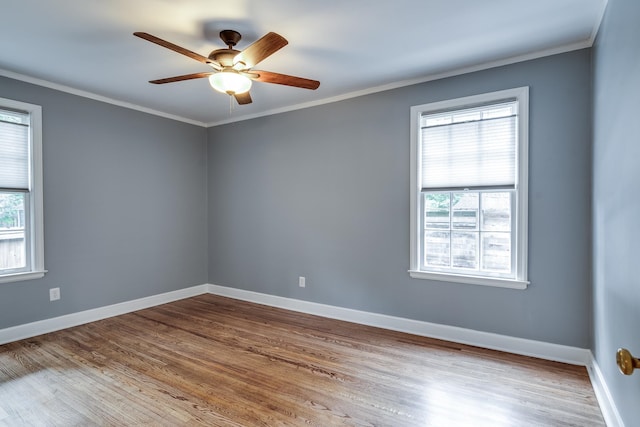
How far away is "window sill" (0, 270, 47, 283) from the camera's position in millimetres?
3160

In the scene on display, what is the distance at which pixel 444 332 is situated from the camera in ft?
10.6

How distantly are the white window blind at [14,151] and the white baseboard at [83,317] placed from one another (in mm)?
1357

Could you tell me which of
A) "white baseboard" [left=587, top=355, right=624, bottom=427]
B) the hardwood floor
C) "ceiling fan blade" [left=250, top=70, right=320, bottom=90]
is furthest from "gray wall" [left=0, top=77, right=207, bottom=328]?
"white baseboard" [left=587, top=355, right=624, bottom=427]

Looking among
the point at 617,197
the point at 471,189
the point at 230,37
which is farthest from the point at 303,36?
the point at 617,197

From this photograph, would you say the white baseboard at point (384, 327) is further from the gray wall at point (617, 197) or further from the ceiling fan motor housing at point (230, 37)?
the ceiling fan motor housing at point (230, 37)

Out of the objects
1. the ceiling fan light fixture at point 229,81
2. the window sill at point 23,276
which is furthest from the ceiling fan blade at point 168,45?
the window sill at point 23,276

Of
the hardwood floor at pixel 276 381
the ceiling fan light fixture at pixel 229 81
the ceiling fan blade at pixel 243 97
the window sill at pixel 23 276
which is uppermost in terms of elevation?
the ceiling fan blade at pixel 243 97

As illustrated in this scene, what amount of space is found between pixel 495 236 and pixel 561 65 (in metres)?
1.48

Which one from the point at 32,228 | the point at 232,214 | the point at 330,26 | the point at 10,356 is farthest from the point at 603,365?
the point at 32,228

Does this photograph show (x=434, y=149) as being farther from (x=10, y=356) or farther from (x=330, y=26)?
(x=10, y=356)

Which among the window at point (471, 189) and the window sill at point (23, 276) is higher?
the window at point (471, 189)

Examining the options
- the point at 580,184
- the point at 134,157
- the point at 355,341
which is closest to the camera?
the point at 580,184

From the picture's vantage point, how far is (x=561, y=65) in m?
2.71

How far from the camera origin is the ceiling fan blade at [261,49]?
1.98 meters
